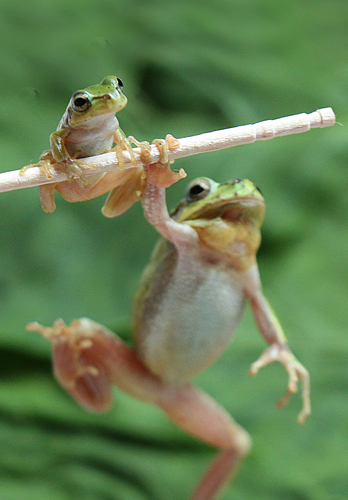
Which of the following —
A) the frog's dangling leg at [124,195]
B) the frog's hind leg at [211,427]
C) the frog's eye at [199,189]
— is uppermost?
the frog's eye at [199,189]

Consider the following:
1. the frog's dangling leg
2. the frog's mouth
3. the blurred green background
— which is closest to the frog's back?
the frog's mouth

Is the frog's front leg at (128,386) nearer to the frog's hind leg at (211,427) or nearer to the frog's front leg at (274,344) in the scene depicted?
the frog's hind leg at (211,427)

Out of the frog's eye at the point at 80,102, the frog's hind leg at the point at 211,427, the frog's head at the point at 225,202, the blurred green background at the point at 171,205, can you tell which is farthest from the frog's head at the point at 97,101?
the blurred green background at the point at 171,205

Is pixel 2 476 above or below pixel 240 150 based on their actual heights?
below

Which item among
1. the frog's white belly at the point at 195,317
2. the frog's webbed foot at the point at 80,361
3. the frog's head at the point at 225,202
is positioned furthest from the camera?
the frog's webbed foot at the point at 80,361

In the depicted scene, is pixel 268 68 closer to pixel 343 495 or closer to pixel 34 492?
pixel 343 495

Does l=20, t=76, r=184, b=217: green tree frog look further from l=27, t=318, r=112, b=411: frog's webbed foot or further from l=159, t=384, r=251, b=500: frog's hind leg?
l=159, t=384, r=251, b=500: frog's hind leg

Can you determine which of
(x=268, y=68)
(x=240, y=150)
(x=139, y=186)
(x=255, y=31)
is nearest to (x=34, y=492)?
(x=139, y=186)
